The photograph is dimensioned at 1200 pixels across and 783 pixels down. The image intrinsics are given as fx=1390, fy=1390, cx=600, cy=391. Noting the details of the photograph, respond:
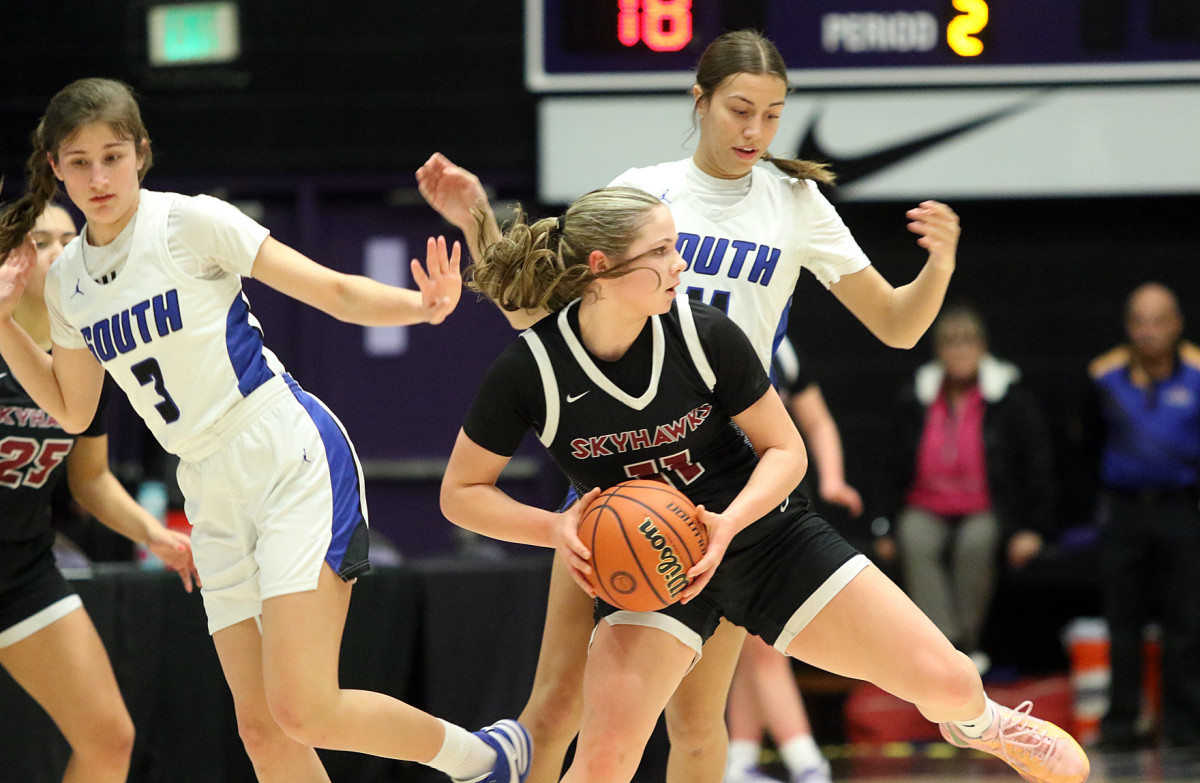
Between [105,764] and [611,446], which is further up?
[611,446]

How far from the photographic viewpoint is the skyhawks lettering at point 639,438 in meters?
3.16

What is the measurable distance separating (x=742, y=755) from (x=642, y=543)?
101 inches

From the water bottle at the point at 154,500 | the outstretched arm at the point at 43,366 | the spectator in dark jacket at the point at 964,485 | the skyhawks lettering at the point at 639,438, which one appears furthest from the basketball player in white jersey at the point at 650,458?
the water bottle at the point at 154,500

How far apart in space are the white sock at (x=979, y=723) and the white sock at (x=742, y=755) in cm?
192

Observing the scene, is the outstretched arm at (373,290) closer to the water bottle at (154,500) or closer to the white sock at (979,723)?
the white sock at (979,723)

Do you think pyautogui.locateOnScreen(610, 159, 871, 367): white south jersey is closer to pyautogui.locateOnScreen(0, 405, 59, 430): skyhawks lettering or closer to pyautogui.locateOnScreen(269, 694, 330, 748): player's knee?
pyautogui.locateOnScreen(269, 694, 330, 748): player's knee

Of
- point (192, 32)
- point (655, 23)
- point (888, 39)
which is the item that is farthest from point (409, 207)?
point (888, 39)

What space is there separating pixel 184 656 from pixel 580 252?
279cm

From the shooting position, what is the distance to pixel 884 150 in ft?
23.0

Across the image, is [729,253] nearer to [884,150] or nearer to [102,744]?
[102,744]

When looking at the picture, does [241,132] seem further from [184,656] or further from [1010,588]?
[1010,588]

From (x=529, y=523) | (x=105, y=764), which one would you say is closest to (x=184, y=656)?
(x=105, y=764)

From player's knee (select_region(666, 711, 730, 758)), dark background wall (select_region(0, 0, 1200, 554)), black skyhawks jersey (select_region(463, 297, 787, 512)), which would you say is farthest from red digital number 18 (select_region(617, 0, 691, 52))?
player's knee (select_region(666, 711, 730, 758))

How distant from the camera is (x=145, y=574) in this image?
16.9 feet
